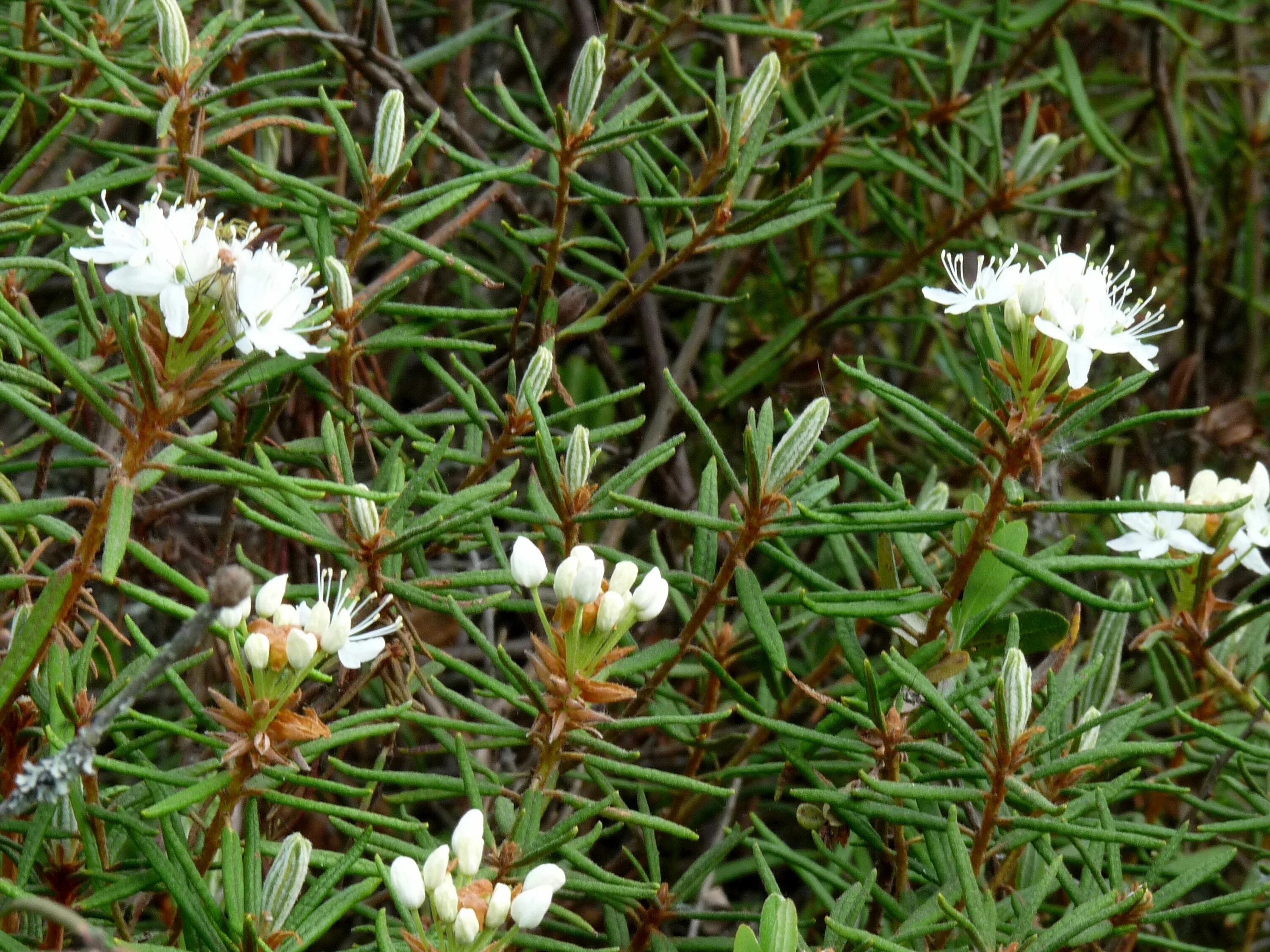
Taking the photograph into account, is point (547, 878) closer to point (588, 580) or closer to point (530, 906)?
point (530, 906)

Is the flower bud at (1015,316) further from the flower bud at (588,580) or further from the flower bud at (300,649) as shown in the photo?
the flower bud at (300,649)

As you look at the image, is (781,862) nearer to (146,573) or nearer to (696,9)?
(146,573)

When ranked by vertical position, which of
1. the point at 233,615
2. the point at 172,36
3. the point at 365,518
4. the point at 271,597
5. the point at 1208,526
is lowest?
the point at 233,615

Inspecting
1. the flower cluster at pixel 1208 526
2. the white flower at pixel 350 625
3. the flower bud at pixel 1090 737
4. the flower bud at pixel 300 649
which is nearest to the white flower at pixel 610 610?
the white flower at pixel 350 625

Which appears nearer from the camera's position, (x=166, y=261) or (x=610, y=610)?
(x=166, y=261)

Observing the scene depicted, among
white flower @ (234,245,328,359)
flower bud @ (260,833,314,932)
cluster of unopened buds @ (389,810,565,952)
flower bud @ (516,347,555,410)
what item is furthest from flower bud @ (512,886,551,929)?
flower bud @ (516,347,555,410)

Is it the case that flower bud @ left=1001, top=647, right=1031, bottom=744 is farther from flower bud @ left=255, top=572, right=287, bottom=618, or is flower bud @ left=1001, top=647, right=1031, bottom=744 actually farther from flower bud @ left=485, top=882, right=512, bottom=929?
flower bud @ left=255, top=572, right=287, bottom=618

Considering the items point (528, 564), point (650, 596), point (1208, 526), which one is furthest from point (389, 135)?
point (1208, 526)

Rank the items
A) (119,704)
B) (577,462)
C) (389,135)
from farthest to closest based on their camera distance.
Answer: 1. (389,135)
2. (577,462)
3. (119,704)
